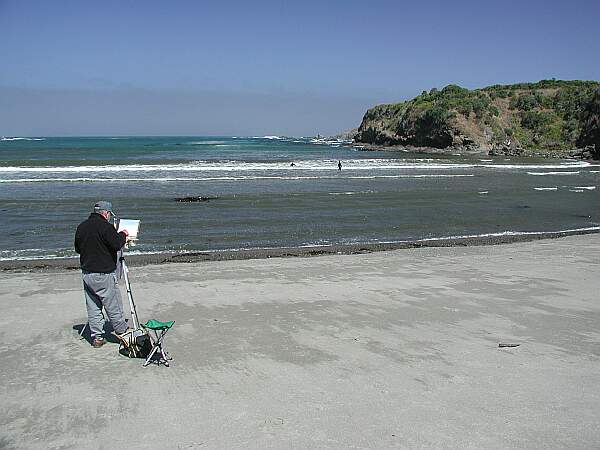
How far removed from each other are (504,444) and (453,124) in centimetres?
8104

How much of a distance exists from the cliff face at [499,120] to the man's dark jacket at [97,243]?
76661 mm

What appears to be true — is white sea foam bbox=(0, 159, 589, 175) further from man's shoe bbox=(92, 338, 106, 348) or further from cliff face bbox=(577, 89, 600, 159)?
man's shoe bbox=(92, 338, 106, 348)

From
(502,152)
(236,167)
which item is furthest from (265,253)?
(502,152)

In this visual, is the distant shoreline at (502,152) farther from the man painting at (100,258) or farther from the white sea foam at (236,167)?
the man painting at (100,258)

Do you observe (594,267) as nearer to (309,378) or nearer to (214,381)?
(309,378)

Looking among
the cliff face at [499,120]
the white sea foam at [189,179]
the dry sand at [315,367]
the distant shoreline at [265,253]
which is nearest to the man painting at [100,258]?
the dry sand at [315,367]

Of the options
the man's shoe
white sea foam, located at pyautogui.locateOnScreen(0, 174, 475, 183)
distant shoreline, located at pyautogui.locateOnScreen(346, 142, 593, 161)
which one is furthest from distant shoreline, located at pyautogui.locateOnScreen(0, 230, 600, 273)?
distant shoreline, located at pyautogui.locateOnScreen(346, 142, 593, 161)

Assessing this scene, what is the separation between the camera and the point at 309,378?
20.1 feet

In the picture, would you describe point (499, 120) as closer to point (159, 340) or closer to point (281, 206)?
point (281, 206)

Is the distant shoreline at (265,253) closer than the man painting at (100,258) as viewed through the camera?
No

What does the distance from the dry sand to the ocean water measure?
217 inches

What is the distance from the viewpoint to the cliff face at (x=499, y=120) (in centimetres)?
8119

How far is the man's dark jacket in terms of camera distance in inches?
261

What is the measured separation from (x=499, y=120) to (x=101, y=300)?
87.6m
